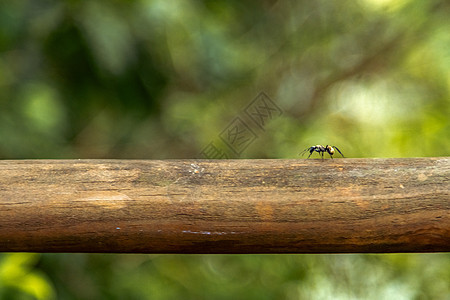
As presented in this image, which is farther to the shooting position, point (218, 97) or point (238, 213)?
point (218, 97)

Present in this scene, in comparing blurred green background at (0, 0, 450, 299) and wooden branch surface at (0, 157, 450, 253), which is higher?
blurred green background at (0, 0, 450, 299)

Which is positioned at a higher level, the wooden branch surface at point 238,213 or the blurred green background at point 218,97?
the blurred green background at point 218,97

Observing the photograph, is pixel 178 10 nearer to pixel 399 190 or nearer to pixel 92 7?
pixel 92 7

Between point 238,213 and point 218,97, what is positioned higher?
point 218,97

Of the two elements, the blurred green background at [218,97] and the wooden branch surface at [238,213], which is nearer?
the wooden branch surface at [238,213]

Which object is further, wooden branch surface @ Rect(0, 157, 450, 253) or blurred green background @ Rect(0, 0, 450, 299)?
blurred green background @ Rect(0, 0, 450, 299)
